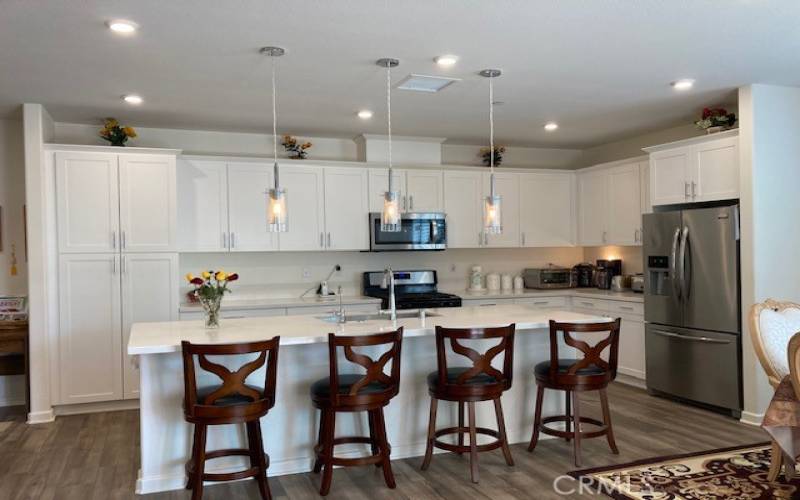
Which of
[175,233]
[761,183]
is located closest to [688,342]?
[761,183]

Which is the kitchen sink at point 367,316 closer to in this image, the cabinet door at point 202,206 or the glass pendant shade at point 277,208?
the glass pendant shade at point 277,208

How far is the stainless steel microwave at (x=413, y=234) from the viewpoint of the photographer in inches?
249

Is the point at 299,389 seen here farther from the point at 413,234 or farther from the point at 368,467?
the point at 413,234

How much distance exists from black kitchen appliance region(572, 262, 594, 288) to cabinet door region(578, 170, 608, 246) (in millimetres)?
319

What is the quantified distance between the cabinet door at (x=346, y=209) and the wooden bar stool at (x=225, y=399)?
2.89m

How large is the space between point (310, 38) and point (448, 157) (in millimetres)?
3709

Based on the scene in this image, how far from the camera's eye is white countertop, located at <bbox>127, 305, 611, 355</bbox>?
3449 millimetres

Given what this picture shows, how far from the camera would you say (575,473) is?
372 cm

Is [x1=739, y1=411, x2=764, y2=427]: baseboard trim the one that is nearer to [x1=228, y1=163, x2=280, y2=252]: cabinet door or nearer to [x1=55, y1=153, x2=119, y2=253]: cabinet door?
[x1=228, y1=163, x2=280, y2=252]: cabinet door

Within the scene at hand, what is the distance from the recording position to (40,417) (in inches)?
199

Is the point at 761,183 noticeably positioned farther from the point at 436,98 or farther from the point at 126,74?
the point at 126,74

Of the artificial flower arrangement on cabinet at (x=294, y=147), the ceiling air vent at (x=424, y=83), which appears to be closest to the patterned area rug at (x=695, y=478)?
the ceiling air vent at (x=424, y=83)

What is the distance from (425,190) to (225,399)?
3750 mm

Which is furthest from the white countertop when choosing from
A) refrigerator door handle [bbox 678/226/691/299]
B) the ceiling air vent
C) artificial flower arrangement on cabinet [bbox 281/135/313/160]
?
Result: artificial flower arrangement on cabinet [bbox 281/135/313/160]
